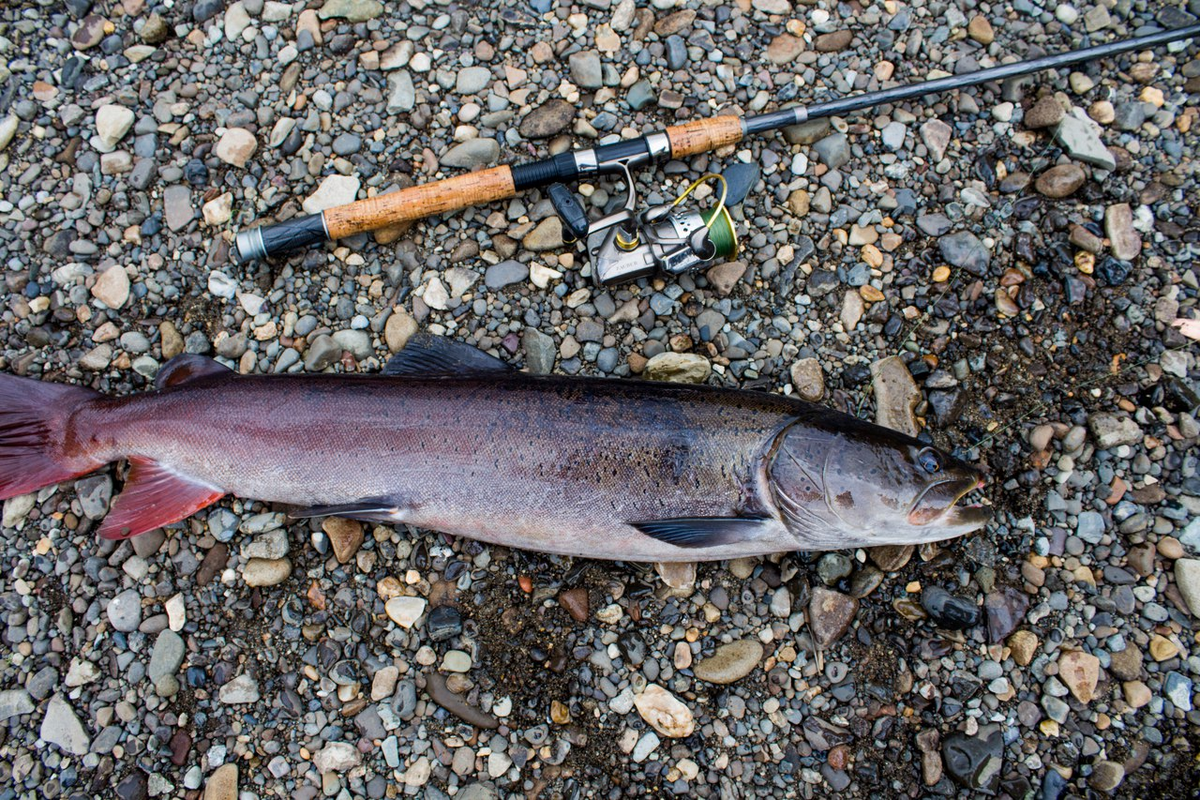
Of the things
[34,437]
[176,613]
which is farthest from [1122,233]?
[34,437]

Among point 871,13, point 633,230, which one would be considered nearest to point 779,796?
point 633,230

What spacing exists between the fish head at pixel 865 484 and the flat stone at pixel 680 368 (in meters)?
0.73

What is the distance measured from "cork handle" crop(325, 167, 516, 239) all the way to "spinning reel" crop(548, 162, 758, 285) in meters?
0.38

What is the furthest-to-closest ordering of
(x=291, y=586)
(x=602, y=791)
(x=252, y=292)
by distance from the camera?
(x=252, y=292) < (x=291, y=586) < (x=602, y=791)

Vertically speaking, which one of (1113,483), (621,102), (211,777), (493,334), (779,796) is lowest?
(779,796)

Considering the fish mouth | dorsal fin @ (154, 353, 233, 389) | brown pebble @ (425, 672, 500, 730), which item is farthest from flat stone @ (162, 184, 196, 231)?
the fish mouth

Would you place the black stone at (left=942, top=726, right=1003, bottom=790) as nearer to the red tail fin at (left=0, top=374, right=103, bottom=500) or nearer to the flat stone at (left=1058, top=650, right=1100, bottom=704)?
the flat stone at (left=1058, top=650, right=1100, bottom=704)

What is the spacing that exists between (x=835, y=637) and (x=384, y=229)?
3635 mm

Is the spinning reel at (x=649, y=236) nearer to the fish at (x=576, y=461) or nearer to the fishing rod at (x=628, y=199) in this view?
the fishing rod at (x=628, y=199)

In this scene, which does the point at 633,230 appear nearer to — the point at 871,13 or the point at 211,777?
the point at 871,13

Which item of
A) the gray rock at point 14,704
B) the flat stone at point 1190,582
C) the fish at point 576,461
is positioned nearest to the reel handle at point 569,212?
the fish at point 576,461

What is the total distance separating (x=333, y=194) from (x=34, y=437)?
7.28 feet

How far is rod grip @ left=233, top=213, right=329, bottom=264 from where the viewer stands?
4094mm

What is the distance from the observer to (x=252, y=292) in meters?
4.32
